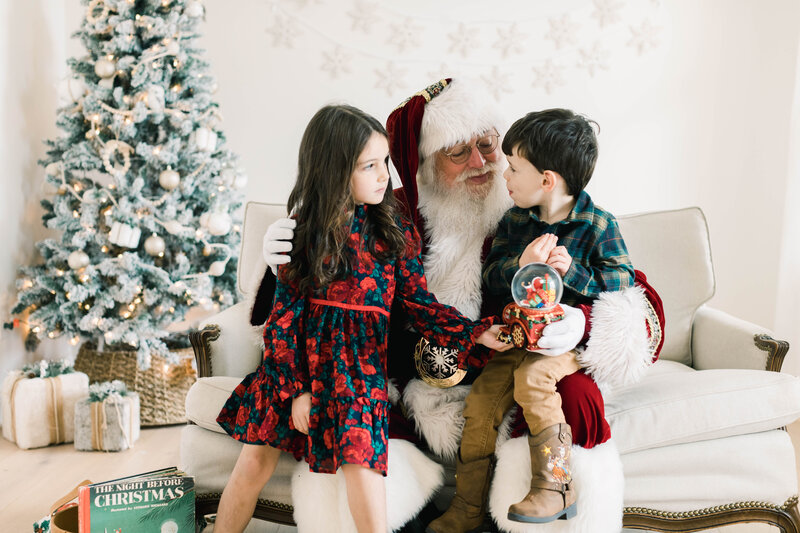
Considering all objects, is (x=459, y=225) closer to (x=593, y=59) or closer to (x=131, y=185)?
(x=131, y=185)

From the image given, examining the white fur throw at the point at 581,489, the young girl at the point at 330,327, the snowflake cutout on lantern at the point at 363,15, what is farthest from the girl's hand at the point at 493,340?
the snowflake cutout on lantern at the point at 363,15

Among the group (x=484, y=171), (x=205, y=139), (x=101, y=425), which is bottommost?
(x=101, y=425)

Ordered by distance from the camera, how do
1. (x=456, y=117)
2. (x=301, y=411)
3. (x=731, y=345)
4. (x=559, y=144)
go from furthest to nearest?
(x=731, y=345), (x=456, y=117), (x=559, y=144), (x=301, y=411)

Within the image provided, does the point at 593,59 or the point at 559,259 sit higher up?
the point at 593,59

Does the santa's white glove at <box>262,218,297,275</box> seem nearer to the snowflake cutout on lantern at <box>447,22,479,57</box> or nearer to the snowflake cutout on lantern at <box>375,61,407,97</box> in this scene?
the snowflake cutout on lantern at <box>375,61,407,97</box>

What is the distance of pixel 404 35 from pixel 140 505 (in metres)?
2.56

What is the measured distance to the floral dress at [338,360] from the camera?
1.67 metres

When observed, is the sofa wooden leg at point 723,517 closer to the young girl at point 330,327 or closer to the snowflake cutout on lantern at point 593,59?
the young girl at point 330,327

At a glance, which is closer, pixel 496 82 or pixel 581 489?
pixel 581 489

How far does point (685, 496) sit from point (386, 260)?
3.58 ft

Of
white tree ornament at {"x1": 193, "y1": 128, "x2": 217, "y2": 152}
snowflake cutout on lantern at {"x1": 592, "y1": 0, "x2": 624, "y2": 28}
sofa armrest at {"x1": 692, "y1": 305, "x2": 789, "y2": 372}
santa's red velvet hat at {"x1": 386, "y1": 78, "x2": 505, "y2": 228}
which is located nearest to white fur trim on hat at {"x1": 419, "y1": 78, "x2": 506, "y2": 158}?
santa's red velvet hat at {"x1": 386, "y1": 78, "x2": 505, "y2": 228}

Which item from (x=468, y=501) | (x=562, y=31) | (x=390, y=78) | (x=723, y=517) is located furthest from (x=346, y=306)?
(x=562, y=31)

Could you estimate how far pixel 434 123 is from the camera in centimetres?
205

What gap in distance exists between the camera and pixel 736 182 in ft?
11.2
